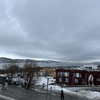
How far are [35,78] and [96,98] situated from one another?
2369 centimetres

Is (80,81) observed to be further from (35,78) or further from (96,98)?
(96,98)

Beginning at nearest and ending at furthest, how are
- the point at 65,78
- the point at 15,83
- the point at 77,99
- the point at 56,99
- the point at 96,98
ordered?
the point at 56,99 → the point at 77,99 → the point at 96,98 → the point at 15,83 → the point at 65,78

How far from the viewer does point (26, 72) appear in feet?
242

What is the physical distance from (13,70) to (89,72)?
108ft

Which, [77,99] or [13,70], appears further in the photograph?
[13,70]

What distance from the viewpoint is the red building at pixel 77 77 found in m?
98.5

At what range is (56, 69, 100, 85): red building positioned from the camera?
98.5m

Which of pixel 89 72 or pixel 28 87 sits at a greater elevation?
pixel 89 72

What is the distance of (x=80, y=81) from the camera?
100875 mm

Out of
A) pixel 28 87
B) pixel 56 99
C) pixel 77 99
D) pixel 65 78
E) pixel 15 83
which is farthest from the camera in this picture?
pixel 65 78

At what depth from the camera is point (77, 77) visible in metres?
99.5

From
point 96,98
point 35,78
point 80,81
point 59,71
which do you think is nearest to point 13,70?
point 59,71

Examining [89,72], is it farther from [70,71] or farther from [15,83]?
[15,83]

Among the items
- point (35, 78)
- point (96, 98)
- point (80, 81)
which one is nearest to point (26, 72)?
point (35, 78)
